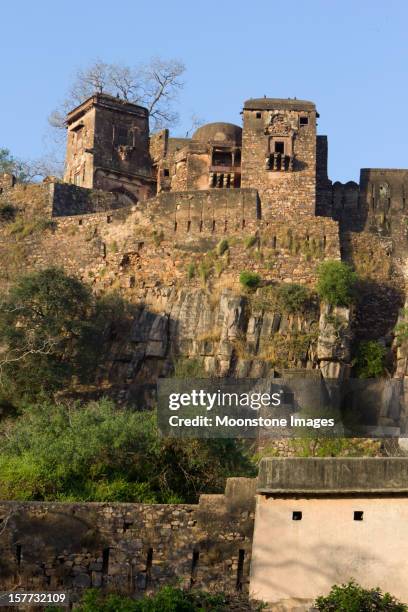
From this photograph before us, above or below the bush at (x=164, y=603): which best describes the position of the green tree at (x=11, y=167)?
above

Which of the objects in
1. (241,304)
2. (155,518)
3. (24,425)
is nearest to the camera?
(155,518)

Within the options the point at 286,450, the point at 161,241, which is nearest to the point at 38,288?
the point at 161,241

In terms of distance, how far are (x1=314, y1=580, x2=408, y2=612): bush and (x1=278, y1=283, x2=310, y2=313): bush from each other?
40.9ft

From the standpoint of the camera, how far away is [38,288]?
30.5m

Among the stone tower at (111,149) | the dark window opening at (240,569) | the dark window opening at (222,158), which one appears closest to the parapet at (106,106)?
the stone tower at (111,149)

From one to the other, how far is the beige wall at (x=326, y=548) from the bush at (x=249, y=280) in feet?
37.9

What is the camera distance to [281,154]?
118ft

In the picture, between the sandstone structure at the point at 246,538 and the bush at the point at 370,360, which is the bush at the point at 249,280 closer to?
the bush at the point at 370,360

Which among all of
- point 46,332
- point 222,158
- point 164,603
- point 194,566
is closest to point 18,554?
point 194,566

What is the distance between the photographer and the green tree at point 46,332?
29.0 metres

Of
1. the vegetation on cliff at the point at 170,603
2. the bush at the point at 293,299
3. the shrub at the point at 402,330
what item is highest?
the bush at the point at 293,299

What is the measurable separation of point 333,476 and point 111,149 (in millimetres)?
20259

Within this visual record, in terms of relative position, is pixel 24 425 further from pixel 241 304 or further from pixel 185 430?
pixel 241 304

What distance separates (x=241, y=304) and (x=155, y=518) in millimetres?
10404
